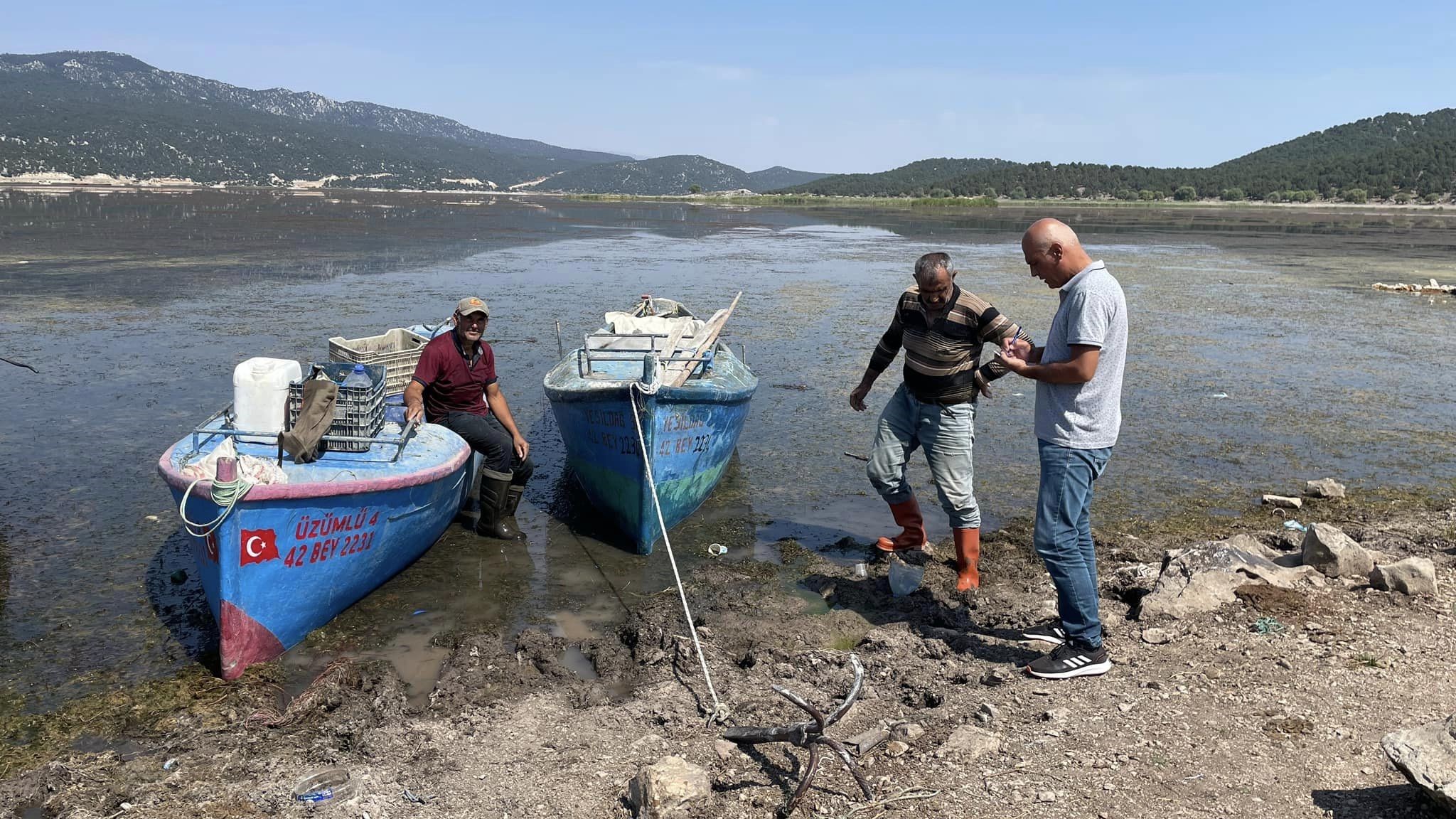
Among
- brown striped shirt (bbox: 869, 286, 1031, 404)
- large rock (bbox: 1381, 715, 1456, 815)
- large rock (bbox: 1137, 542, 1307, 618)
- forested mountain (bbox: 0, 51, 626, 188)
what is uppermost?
forested mountain (bbox: 0, 51, 626, 188)

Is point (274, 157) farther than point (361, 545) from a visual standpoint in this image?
Yes

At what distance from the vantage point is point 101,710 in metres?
4.99

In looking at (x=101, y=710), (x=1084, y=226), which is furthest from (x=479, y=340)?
(x=1084, y=226)

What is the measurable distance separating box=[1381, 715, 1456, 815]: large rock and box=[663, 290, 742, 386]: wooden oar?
5.12m

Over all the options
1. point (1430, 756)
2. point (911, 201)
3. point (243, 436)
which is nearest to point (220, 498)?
point (243, 436)

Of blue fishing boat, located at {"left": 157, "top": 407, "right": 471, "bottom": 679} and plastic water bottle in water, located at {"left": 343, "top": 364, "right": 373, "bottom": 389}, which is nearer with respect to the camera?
blue fishing boat, located at {"left": 157, "top": 407, "right": 471, "bottom": 679}

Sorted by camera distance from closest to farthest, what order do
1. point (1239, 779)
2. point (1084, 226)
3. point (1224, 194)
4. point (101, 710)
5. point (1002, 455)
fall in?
point (1239, 779) → point (101, 710) → point (1002, 455) → point (1084, 226) → point (1224, 194)

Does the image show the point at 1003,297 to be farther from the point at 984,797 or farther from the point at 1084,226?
the point at 1084,226

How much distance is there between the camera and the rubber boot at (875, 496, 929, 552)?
6.95 m

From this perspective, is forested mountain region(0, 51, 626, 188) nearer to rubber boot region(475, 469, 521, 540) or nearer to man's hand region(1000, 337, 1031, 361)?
rubber boot region(475, 469, 521, 540)

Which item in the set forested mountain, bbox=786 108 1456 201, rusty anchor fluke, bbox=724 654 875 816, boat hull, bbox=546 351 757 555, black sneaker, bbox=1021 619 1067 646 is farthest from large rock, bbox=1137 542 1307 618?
forested mountain, bbox=786 108 1456 201

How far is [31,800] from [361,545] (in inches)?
85.1

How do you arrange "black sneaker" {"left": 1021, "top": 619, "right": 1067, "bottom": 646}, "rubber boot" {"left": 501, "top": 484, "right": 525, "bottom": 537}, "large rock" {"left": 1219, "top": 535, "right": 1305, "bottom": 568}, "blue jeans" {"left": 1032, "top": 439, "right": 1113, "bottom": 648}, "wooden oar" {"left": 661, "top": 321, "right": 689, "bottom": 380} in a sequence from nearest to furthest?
"blue jeans" {"left": 1032, "top": 439, "right": 1113, "bottom": 648} < "black sneaker" {"left": 1021, "top": 619, "right": 1067, "bottom": 646} < "large rock" {"left": 1219, "top": 535, "right": 1305, "bottom": 568} < "rubber boot" {"left": 501, "top": 484, "right": 525, "bottom": 537} < "wooden oar" {"left": 661, "top": 321, "right": 689, "bottom": 380}

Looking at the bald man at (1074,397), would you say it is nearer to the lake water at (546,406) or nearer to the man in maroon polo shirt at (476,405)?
the lake water at (546,406)
